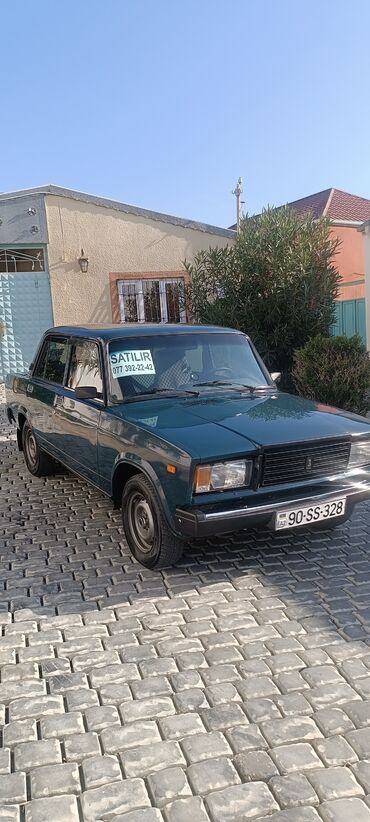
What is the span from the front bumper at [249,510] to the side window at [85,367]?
1527mm

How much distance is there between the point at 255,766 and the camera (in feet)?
7.98

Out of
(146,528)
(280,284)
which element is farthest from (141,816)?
(280,284)

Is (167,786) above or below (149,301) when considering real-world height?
below

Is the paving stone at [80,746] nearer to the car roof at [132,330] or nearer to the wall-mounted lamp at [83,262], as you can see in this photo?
the car roof at [132,330]

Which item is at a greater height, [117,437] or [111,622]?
[117,437]

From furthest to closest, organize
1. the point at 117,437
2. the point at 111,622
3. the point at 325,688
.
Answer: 1. the point at 117,437
2. the point at 111,622
3. the point at 325,688

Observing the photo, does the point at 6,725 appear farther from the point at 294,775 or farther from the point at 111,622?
the point at 294,775

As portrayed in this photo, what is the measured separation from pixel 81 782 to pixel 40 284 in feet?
44.3

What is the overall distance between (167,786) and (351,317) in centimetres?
1554

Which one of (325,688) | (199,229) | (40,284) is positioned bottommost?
(325,688)

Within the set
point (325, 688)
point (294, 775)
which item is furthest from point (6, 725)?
point (325, 688)

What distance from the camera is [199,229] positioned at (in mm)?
15562

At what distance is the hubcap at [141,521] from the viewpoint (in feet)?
13.8

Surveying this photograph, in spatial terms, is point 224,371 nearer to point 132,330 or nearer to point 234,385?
point 234,385
